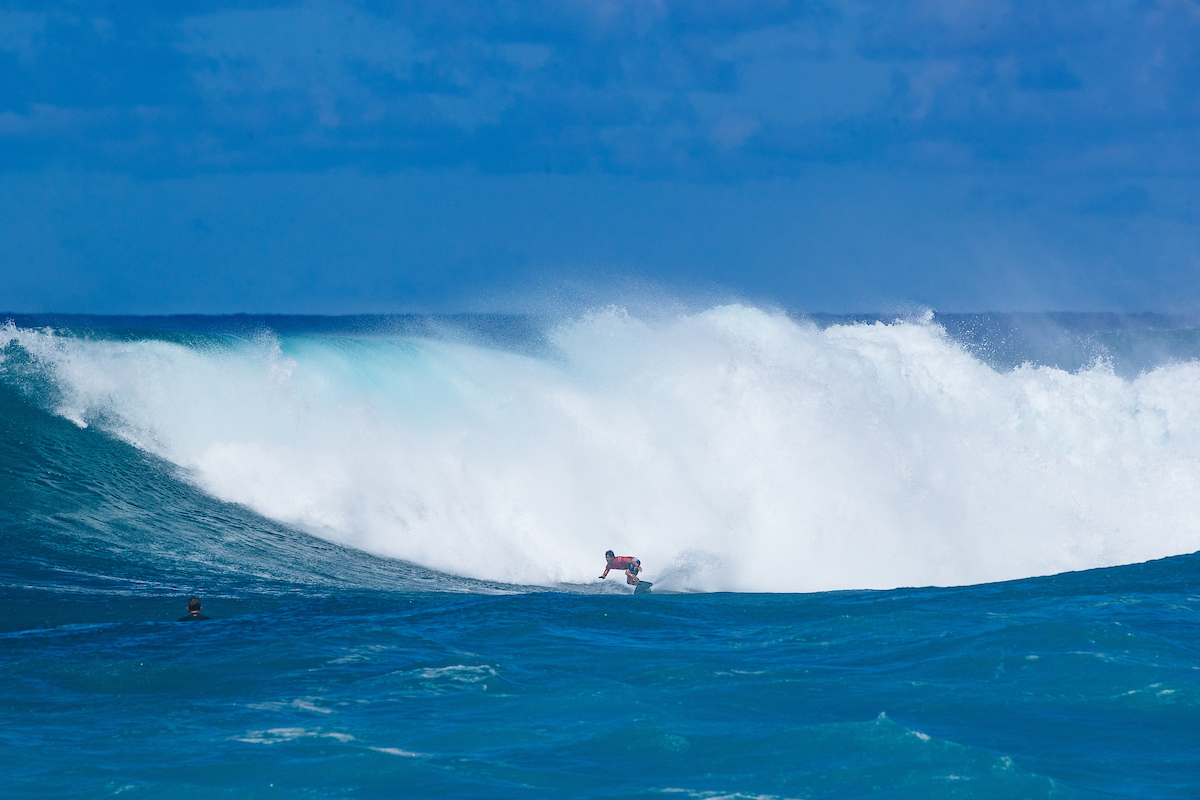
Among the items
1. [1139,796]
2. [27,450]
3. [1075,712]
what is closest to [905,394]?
[1075,712]

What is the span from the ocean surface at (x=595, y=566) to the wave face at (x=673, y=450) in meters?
0.08

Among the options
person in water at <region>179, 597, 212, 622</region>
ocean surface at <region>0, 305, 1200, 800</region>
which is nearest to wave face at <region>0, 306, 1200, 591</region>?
ocean surface at <region>0, 305, 1200, 800</region>

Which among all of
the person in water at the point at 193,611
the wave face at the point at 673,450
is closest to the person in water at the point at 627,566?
the wave face at the point at 673,450

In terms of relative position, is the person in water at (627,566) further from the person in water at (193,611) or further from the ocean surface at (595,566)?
the person in water at (193,611)

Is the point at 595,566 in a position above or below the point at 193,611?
above

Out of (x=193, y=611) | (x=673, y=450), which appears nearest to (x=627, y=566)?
(x=673, y=450)

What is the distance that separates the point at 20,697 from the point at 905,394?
17605mm

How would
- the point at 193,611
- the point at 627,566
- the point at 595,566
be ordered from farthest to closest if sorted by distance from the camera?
the point at 595,566
the point at 627,566
the point at 193,611

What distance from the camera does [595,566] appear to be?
18.9 meters

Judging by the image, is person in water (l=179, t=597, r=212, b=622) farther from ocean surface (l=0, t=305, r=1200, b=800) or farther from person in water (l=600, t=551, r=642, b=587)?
person in water (l=600, t=551, r=642, b=587)

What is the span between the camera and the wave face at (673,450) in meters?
19.2

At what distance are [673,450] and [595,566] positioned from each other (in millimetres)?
3170

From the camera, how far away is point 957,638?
12.3 metres

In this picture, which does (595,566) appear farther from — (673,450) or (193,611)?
(193,611)
